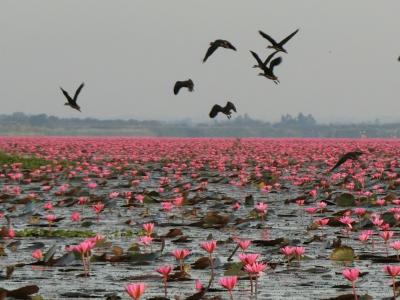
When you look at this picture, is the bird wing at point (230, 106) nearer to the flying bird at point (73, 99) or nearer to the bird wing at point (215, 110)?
the bird wing at point (215, 110)

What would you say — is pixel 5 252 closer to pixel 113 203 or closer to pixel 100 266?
pixel 100 266

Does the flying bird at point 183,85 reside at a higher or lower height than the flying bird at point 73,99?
higher

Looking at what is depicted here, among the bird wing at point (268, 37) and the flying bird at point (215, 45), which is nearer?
the bird wing at point (268, 37)

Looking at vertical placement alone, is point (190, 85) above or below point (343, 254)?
above

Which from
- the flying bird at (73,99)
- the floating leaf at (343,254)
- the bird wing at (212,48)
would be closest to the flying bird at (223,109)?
the bird wing at (212,48)

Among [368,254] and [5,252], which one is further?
[5,252]

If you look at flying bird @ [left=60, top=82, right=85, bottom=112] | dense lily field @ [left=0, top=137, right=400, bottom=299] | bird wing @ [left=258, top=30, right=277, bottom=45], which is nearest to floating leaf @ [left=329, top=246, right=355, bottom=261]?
dense lily field @ [left=0, top=137, right=400, bottom=299]

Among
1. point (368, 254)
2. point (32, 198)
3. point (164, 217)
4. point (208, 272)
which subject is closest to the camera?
point (208, 272)

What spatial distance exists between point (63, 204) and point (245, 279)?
7592 millimetres

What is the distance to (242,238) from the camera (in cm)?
935

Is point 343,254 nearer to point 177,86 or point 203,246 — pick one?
point 203,246

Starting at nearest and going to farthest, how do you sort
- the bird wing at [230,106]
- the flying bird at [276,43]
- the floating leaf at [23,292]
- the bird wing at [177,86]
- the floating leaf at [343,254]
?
the floating leaf at [23,292]
the floating leaf at [343,254]
the flying bird at [276,43]
the bird wing at [230,106]
the bird wing at [177,86]

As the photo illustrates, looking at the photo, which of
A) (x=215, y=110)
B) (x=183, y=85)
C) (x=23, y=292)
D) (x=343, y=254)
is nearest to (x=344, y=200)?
(x=215, y=110)

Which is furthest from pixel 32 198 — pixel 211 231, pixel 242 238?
pixel 242 238
